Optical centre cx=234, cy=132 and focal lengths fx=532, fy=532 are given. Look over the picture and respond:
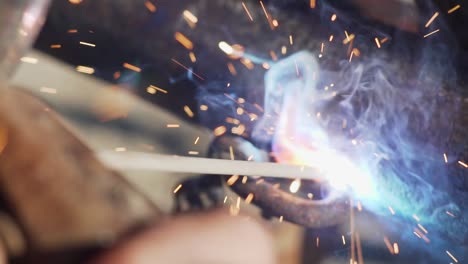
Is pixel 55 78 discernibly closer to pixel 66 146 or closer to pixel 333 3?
pixel 66 146

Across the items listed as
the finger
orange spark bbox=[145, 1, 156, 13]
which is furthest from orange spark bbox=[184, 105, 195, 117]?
the finger

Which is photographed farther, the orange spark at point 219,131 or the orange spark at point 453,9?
the orange spark at point 453,9

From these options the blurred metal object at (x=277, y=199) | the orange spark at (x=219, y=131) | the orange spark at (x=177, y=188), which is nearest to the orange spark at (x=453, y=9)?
the blurred metal object at (x=277, y=199)

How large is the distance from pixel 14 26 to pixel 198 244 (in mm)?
279

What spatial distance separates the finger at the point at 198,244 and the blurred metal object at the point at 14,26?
0.72 ft

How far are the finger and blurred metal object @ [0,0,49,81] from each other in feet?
0.72

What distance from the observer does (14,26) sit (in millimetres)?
506

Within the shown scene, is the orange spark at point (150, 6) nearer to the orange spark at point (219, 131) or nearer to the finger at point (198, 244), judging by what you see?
the orange spark at point (219, 131)

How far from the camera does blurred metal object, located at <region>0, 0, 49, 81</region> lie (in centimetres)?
50

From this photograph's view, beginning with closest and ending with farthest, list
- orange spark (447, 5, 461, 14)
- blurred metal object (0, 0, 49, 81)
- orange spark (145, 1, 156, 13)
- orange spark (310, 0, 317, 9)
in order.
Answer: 1. blurred metal object (0, 0, 49, 81)
2. orange spark (145, 1, 156, 13)
3. orange spark (310, 0, 317, 9)
4. orange spark (447, 5, 461, 14)

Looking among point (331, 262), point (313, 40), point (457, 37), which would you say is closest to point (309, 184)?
point (331, 262)

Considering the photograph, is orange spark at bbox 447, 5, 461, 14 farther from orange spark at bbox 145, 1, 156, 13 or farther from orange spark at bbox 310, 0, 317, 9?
orange spark at bbox 145, 1, 156, 13

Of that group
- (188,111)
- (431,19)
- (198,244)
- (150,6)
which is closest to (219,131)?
(188,111)

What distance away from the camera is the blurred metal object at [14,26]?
500 mm
